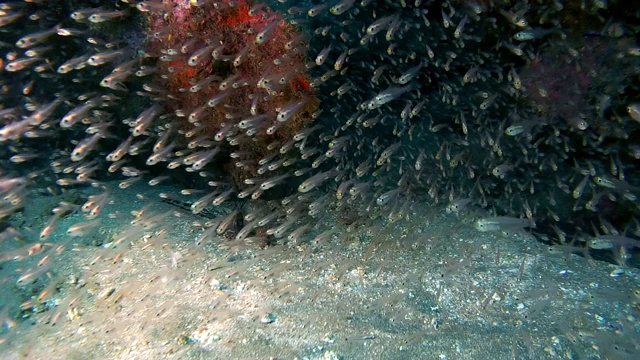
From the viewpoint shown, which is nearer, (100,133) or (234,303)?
(234,303)

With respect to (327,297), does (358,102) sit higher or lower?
higher

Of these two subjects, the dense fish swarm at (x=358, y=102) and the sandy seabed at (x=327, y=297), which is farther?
the dense fish swarm at (x=358, y=102)

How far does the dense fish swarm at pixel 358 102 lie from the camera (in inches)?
171

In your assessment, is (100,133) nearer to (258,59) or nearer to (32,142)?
(32,142)

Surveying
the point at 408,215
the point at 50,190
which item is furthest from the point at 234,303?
the point at 50,190

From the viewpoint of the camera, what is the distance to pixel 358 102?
517cm

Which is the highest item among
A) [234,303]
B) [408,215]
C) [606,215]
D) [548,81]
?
[548,81]

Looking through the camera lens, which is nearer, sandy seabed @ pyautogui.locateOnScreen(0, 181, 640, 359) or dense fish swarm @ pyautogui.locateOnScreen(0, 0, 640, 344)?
sandy seabed @ pyautogui.locateOnScreen(0, 181, 640, 359)

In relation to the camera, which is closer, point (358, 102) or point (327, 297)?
point (327, 297)

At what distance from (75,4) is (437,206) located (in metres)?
6.23

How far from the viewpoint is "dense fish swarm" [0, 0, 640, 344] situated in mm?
4355

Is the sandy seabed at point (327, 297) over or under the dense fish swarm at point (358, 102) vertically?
under

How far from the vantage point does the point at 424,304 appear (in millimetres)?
4555

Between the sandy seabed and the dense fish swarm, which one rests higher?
the dense fish swarm
